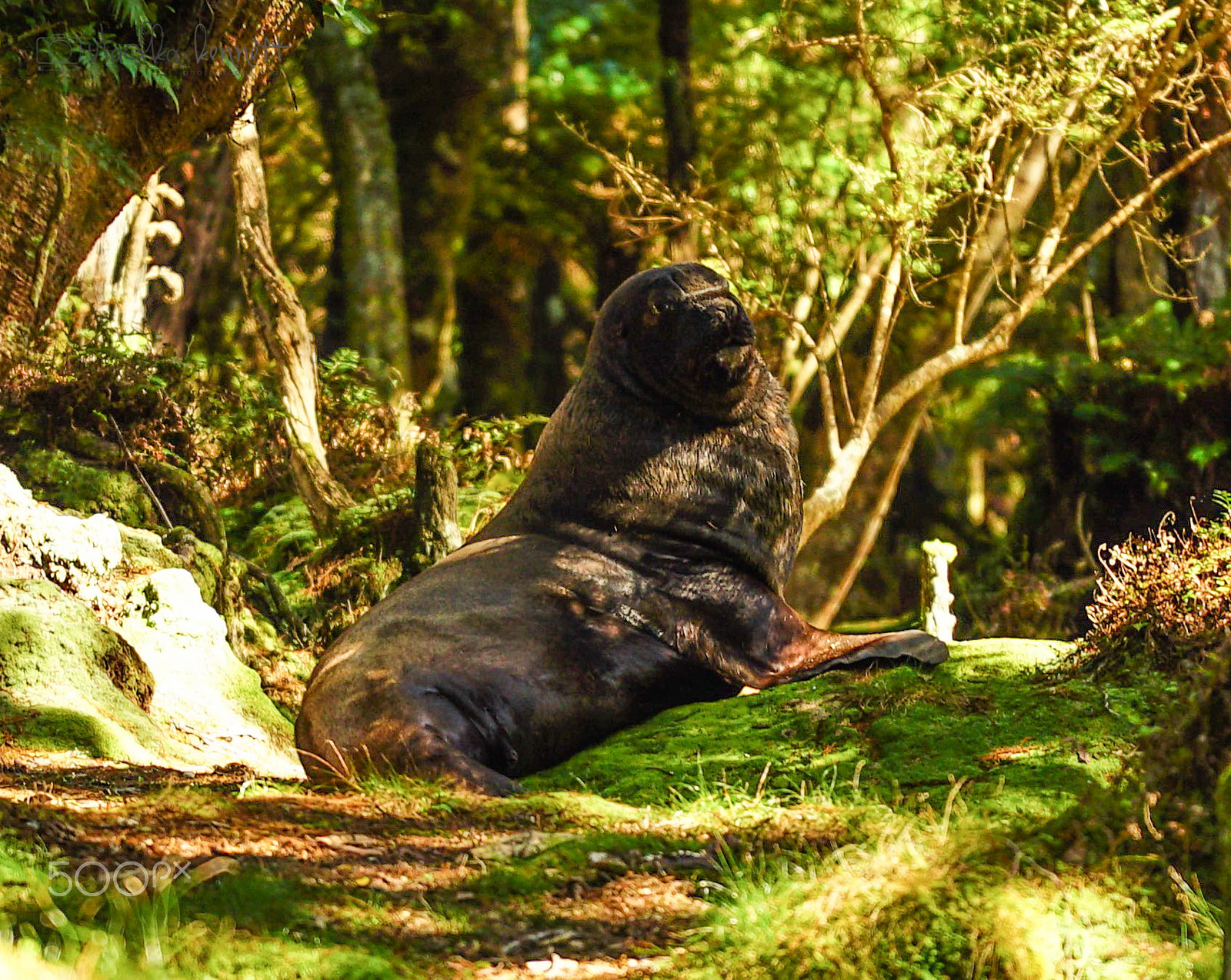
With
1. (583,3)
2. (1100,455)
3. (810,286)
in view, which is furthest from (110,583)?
(583,3)

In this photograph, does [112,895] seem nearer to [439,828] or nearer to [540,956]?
[540,956]

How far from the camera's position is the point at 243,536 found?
11.3 meters

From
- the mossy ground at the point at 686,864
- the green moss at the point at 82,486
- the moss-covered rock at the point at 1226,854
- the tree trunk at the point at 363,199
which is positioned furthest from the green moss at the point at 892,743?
the tree trunk at the point at 363,199

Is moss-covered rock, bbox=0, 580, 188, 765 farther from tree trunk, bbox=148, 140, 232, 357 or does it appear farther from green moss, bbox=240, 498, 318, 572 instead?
tree trunk, bbox=148, 140, 232, 357

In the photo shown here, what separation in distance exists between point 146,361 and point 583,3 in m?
15.8

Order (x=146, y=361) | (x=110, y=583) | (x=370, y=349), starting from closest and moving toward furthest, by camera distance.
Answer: (x=110, y=583)
(x=146, y=361)
(x=370, y=349)

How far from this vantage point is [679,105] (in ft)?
50.7

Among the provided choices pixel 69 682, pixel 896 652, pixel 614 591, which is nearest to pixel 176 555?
pixel 69 682

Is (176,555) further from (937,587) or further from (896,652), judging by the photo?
(937,587)

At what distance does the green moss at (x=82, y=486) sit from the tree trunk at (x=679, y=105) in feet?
20.1

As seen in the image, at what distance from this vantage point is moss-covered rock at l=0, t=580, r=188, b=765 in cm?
642

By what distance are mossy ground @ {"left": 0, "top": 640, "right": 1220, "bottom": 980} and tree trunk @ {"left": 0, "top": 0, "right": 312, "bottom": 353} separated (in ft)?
8.29

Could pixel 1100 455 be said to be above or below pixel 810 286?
below

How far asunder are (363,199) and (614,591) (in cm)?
1026
